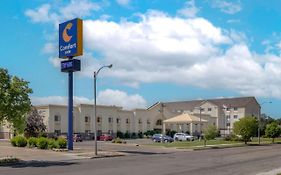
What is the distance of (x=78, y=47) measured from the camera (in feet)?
139

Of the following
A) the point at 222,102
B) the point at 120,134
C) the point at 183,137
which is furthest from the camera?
the point at 222,102

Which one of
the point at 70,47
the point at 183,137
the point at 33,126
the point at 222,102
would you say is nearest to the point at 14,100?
the point at 70,47

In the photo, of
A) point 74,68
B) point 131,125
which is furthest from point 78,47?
point 131,125

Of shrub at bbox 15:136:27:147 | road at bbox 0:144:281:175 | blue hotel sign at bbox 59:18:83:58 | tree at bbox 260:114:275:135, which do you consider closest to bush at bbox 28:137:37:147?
shrub at bbox 15:136:27:147

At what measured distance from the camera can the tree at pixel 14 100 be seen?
2869cm

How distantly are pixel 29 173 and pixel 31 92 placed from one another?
30.0 ft

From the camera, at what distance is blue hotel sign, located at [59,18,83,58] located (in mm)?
42250

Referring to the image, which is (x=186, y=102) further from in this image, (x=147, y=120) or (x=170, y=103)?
(x=147, y=120)

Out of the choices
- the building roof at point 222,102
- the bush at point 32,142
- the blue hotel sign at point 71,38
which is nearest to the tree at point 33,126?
the bush at point 32,142

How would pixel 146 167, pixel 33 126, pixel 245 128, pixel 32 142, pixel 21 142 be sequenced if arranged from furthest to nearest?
pixel 245 128
pixel 33 126
pixel 21 142
pixel 32 142
pixel 146 167

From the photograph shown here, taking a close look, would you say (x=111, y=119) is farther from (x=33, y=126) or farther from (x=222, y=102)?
(x=222, y=102)

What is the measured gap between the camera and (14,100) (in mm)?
29141

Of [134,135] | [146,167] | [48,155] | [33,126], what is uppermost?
[33,126]

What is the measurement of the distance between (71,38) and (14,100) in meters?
14.9
